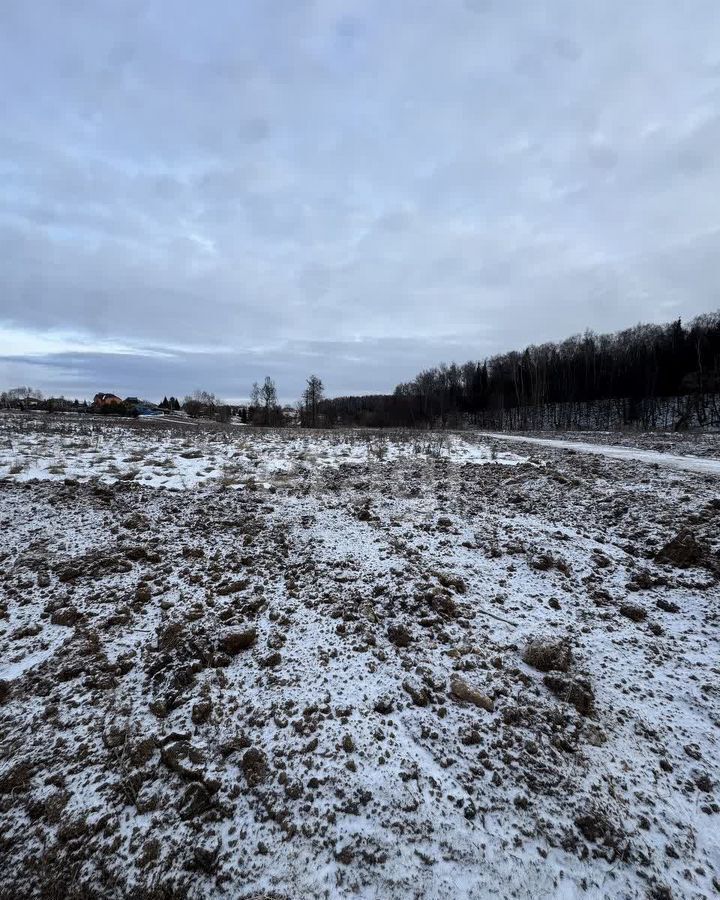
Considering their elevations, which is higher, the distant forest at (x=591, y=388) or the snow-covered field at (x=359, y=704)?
the distant forest at (x=591, y=388)

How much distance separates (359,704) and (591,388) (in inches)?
2679

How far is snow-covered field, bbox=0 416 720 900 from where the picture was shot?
293 cm

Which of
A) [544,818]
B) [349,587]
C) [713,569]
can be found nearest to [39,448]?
[349,587]

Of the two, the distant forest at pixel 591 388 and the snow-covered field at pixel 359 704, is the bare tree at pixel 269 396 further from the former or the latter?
the snow-covered field at pixel 359 704

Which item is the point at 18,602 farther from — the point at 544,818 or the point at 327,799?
the point at 544,818

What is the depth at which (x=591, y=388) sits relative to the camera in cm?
6066

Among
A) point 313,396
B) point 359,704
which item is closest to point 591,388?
point 313,396

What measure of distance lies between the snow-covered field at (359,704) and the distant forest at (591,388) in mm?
46292

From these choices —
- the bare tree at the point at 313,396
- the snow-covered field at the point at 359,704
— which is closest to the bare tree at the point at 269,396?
the bare tree at the point at 313,396

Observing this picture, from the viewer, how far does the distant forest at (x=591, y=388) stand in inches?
1925

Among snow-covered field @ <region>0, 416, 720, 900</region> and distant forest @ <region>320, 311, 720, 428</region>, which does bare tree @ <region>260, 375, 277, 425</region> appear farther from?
snow-covered field @ <region>0, 416, 720, 900</region>

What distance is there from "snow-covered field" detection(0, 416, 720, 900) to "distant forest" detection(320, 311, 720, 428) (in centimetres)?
4629

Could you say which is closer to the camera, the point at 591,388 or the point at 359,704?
the point at 359,704

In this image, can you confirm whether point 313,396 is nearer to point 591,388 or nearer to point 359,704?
point 591,388
